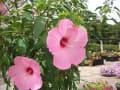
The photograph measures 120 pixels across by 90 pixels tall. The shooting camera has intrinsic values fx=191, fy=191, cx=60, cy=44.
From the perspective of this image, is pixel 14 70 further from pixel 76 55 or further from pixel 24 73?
pixel 76 55

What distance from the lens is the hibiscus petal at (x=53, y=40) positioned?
29 cm

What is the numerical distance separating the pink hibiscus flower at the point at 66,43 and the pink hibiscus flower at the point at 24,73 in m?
0.06

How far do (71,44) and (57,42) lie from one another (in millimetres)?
32

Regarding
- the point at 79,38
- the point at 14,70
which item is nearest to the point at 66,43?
the point at 79,38

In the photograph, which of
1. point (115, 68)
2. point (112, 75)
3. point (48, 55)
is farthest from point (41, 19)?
point (112, 75)

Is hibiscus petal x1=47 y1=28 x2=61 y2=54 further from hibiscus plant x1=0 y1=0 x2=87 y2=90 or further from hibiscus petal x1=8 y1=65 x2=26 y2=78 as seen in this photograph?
hibiscus petal x1=8 y1=65 x2=26 y2=78

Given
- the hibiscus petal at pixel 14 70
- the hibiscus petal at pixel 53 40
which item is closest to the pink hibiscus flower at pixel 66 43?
the hibiscus petal at pixel 53 40

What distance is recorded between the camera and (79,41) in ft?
1.01

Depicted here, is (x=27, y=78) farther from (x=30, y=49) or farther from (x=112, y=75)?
(x=112, y=75)

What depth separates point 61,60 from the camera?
29 centimetres

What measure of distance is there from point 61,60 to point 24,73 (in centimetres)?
12

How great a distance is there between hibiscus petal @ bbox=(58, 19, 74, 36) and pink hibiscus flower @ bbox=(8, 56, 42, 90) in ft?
0.27

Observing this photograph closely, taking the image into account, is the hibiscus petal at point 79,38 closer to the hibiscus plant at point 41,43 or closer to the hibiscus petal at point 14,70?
the hibiscus plant at point 41,43

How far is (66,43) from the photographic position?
0.32 metres
